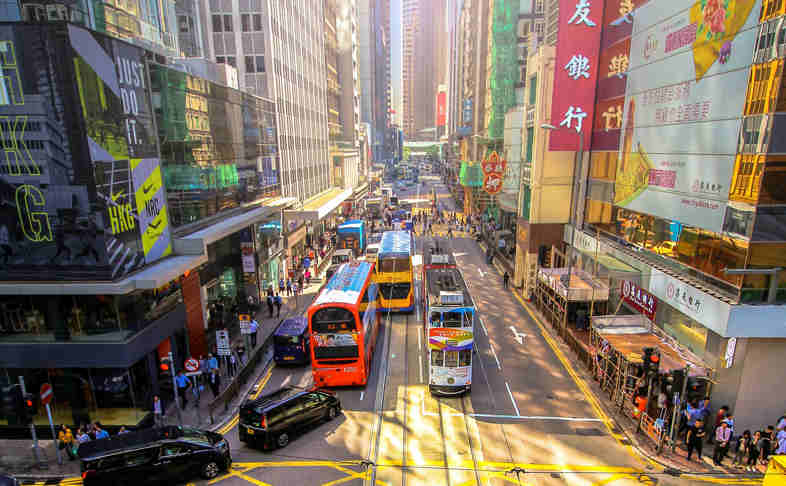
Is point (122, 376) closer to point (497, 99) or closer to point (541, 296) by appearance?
point (541, 296)

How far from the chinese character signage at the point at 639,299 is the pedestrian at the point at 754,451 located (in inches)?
218

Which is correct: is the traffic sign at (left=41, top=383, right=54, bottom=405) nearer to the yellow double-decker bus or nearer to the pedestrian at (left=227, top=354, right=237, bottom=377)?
the pedestrian at (left=227, top=354, right=237, bottom=377)

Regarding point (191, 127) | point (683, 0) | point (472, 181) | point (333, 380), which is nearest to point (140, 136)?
point (191, 127)

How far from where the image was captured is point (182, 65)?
17.5m

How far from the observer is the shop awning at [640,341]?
43.3 ft

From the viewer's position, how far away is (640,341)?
14.7m

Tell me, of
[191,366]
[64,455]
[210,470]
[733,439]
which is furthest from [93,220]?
[733,439]

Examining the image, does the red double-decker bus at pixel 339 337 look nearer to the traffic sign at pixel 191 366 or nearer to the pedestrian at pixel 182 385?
the traffic sign at pixel 191 366

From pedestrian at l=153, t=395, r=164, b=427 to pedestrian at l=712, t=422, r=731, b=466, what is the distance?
16.6 metres

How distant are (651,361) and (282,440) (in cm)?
1109

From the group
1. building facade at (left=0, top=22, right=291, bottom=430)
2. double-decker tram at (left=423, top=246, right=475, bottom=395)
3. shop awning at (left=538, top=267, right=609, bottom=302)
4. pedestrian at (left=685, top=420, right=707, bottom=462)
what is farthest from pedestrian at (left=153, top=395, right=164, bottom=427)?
shop awning at (left=538, top=267, right=609, bottom=302)

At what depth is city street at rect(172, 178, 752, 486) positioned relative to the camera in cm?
1120

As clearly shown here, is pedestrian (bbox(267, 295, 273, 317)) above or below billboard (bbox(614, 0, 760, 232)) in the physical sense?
below

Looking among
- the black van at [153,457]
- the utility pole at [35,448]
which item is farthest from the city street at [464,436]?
the utility pole at [35,448]
